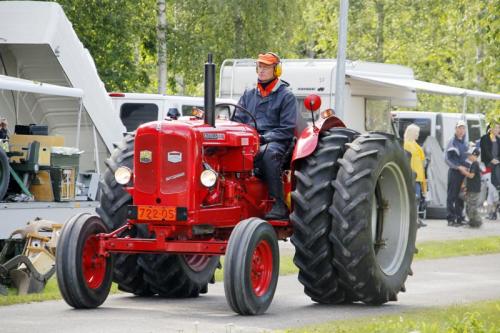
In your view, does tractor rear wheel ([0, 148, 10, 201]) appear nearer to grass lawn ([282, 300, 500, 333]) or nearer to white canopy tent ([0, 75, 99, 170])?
white canopy tent ([0, 75, 99, 170])

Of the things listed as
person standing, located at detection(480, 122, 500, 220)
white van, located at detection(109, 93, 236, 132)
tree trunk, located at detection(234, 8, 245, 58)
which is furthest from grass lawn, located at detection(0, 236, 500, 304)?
tree trunk, located at detection(234, 8, 245, 58)

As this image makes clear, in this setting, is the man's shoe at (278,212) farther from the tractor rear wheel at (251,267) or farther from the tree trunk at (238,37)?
the tree trunk at (238,37)

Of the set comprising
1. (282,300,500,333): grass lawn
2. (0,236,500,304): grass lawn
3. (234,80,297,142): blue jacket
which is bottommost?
(0,236,500,304): grass lawn

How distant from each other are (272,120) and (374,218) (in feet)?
5.00

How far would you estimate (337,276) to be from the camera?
42.1ft

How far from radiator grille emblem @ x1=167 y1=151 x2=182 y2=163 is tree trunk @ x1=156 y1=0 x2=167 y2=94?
2072 cm

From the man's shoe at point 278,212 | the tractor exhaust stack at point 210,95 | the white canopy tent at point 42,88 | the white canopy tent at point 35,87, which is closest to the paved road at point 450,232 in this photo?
the white canopy tent at point 42,88

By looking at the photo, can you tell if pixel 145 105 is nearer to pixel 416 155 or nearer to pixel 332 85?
pixel 332 85

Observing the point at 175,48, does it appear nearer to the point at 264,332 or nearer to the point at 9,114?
the point at 9,114

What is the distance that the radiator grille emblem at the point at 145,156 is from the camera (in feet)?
40.2

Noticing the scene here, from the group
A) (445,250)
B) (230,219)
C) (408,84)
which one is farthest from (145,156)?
(408,84)

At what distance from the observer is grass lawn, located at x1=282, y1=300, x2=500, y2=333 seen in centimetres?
984

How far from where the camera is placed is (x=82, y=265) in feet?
39.4

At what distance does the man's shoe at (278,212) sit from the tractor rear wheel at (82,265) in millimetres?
1529
